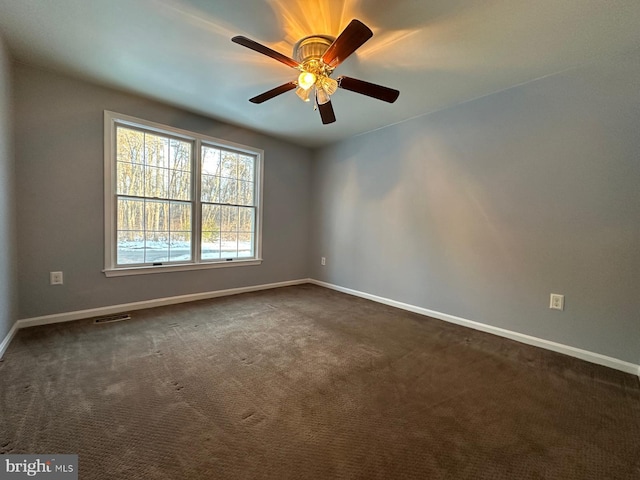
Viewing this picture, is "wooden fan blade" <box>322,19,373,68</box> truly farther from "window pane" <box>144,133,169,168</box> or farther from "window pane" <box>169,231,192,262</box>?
"window pane" <box>169,231,192,262</box>

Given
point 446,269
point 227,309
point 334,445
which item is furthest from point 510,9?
point 227,309

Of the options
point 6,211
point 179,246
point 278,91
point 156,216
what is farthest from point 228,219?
point 278,91

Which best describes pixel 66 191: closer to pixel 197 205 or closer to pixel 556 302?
pixel 197 205

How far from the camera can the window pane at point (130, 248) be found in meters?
3.07

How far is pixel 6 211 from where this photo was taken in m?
2.21

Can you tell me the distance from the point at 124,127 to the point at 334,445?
3.72 m

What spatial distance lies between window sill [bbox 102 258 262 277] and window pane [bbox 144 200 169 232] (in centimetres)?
48

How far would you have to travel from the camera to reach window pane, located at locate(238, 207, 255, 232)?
414 cm

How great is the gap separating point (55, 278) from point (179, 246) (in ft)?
3.96

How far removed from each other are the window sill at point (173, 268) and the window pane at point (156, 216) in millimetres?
482

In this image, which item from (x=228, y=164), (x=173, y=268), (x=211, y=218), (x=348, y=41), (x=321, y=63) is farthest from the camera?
(x=228, y=164)

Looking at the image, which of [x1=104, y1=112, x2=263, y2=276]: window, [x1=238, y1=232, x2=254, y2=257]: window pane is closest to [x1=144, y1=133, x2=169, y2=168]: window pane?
[x1=104, y1=112, x2=263, y2=276]: window

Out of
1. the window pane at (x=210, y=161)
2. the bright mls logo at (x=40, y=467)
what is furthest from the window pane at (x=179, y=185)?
the bright mls logo at (x=40, y=467)

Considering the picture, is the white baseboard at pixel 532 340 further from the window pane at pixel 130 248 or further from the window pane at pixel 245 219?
the window pane at pixel 130 248
